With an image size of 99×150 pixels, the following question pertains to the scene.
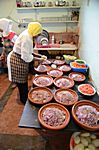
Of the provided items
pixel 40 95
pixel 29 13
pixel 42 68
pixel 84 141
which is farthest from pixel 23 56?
pixel 29 13

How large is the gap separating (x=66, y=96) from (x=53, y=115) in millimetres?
316

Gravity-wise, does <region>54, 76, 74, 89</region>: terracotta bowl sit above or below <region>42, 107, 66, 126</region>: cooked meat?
above

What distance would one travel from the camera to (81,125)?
4.38ft

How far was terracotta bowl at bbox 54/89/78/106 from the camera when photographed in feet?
5.30

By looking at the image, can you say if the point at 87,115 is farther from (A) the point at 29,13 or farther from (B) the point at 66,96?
(A) the point at 29,13

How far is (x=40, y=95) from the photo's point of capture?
1705 mm

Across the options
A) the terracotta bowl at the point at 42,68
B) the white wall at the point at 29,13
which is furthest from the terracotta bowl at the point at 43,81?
the white wall at the point at 29,13

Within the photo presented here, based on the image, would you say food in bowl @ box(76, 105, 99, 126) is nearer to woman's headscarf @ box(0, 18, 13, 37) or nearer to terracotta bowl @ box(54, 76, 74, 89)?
terracotta bowl @ box(54, 76, 74, 89)

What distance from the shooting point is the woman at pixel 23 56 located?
2166 mm

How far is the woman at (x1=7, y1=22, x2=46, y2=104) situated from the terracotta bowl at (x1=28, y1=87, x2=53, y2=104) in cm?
63

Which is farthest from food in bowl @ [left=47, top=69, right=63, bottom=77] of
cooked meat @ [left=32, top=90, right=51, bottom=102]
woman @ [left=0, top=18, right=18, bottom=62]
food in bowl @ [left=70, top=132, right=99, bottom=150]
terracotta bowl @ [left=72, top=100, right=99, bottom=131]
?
woman @ [left=0, top=18, right=18, bottom=62]

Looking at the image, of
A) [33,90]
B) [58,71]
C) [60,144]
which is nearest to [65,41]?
[58,71]

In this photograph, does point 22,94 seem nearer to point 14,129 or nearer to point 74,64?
point 14,129

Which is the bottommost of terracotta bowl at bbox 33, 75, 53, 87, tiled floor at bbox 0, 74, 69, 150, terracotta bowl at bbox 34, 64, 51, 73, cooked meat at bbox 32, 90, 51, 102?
tiled floor at bbox 0, 74, 69, 150
